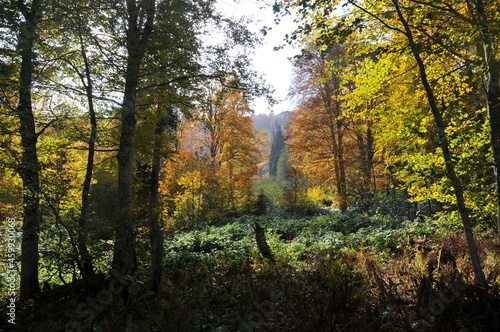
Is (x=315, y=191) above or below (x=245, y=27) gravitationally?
below

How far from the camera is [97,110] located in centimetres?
899

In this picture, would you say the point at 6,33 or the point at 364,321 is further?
the point at 6,33

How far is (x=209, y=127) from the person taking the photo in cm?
923

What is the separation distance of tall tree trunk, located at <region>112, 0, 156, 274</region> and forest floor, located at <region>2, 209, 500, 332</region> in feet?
2.37

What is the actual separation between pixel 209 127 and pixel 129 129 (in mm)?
2928

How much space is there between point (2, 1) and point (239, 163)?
1516 cm

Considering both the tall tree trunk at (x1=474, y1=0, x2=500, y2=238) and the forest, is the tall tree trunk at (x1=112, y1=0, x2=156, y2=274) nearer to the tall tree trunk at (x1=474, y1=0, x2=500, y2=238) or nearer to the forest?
the forest

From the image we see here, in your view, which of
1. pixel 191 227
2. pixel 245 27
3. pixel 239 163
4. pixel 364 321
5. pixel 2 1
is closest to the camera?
pixel 364 321

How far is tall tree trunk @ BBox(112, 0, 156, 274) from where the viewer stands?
223 inches

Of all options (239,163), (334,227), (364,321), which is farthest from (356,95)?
(239,163)

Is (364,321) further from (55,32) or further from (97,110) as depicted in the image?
(97,110)

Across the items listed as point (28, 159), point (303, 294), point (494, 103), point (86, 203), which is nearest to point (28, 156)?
point (28, 159)

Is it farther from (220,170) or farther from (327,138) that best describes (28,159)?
(327,138)

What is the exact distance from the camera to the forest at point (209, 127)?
3693 mm
